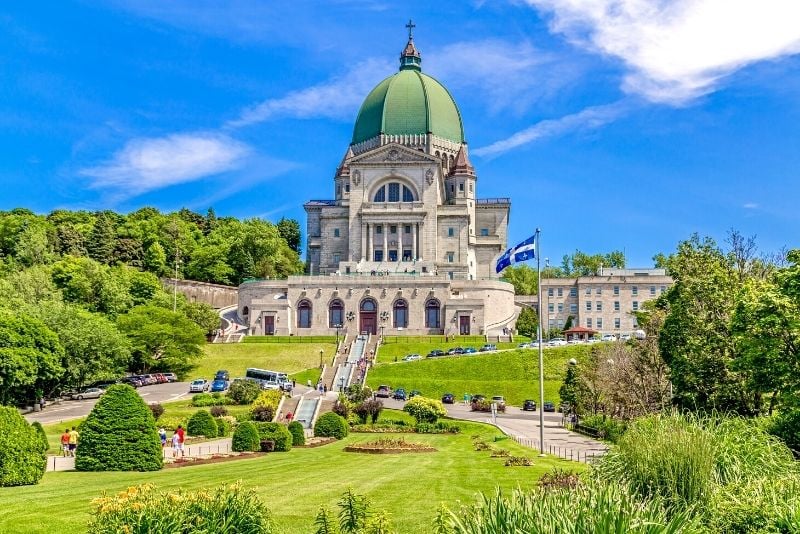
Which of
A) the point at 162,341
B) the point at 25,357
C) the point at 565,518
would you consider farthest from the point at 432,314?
the point at 565,518

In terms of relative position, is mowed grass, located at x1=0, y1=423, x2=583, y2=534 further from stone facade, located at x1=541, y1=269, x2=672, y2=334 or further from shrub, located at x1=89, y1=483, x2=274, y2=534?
stone facade, located at x1=541, y1=269, x2=672, y2=334

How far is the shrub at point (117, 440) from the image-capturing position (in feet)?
89.1

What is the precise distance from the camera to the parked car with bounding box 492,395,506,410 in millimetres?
60841

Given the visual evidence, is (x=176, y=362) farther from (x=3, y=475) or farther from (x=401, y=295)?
(x=3, y=475)

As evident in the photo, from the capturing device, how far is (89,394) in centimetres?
6575

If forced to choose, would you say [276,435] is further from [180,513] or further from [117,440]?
[180,513]

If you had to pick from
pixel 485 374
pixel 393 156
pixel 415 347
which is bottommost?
pixel 485 374

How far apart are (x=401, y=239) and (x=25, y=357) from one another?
5469 cm

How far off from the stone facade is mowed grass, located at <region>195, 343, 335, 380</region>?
37.0 metres

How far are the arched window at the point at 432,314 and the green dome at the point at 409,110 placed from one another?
95.5 feet

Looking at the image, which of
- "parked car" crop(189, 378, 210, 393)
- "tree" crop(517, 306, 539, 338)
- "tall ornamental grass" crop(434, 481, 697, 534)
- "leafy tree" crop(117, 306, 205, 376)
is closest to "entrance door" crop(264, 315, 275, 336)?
"leafy tree" crop(117, 306, 205, 376)

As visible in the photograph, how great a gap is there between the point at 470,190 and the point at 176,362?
2027 inches

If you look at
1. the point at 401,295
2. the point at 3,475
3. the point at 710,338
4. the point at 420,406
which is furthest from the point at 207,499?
the point at 401,295

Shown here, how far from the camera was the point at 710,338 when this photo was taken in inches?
1545
